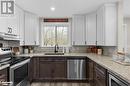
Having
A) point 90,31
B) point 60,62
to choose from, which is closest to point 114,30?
point 90,31

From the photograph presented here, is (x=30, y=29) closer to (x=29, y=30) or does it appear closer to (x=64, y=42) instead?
(x=29, y=30)

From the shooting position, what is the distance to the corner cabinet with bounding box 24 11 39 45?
5230mm

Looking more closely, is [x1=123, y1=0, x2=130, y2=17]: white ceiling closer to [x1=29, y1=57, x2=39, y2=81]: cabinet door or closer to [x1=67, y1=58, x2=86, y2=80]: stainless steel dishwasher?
[x1=67, y1=58, x2=86, y2=80]: stainless steel dishwasher

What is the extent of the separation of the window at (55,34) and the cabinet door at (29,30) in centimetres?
86

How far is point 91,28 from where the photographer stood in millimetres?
5410

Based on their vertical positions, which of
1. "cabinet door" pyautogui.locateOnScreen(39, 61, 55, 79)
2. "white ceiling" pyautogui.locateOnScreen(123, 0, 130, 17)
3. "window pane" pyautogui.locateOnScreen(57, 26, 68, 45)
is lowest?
"cabinet door" pyautogui.locateOnScreen(39, 61, 55, 79)

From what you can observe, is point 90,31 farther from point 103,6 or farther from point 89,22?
point 103,6

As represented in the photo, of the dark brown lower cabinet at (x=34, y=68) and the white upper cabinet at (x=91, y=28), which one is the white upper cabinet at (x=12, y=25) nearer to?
the dark brown lower cabinet at (x=34, y=68)

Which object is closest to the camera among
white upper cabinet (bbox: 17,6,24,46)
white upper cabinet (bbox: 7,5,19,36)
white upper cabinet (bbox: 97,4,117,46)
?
white upper cabinet (bbox: 7,5,19,36)

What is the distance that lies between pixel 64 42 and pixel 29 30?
5.15 feet

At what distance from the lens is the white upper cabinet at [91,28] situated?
5.27 meters

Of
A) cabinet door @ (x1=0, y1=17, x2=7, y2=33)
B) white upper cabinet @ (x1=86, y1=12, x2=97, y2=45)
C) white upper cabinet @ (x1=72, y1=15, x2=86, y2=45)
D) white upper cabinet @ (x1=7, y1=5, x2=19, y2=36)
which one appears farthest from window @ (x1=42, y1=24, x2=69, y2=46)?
cabinet door @ (x1=0, y1=17, x2=7, y2=33)

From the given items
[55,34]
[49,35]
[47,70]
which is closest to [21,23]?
[47,70]

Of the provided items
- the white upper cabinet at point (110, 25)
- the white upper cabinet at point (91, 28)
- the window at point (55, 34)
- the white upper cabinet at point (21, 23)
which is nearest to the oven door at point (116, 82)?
the white upper cabinet at point (110, 25)
